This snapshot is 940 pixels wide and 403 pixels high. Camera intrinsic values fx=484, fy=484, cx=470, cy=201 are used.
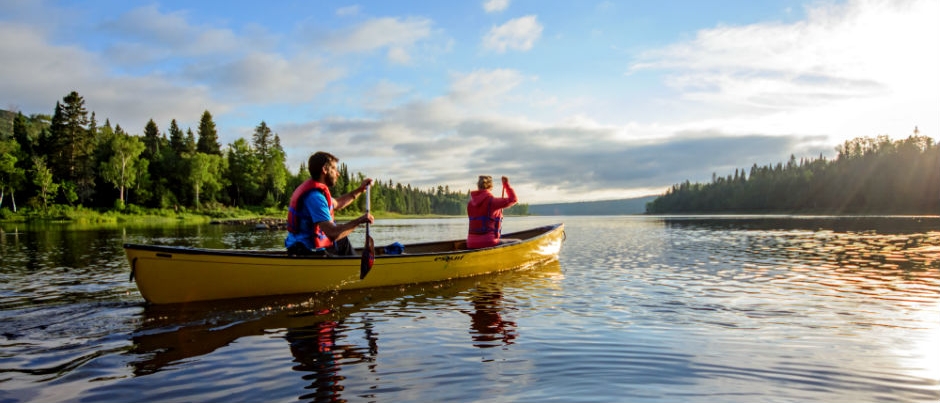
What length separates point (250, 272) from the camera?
9531mm

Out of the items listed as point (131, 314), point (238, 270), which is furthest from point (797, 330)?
A: point (131, 314)

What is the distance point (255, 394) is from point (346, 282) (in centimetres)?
589

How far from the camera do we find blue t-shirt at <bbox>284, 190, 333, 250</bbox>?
9.14 m

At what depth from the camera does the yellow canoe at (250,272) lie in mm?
8734

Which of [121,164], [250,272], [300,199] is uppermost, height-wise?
[121,164]

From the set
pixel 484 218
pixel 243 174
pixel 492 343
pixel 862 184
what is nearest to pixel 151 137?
pixel 243 174

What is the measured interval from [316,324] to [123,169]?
77.6 meters

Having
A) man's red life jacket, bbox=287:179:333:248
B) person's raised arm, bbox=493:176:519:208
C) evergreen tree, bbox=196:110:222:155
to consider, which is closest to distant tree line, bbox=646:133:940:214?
person's raised arm, bbox=493:176:519:208

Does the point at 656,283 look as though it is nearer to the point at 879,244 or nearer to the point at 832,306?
the point at 832,306

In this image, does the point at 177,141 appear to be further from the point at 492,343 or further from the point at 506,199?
the point at 492,343

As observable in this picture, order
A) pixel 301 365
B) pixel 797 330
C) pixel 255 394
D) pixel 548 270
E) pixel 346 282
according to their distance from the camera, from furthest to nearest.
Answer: pixel 548 270 < pixel 346 282 < pixel 797 330 < pixel 301 365 < pixel 255 394

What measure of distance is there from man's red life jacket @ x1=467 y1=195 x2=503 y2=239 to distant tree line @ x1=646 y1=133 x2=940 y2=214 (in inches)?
4181

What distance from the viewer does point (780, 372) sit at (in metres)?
5.48

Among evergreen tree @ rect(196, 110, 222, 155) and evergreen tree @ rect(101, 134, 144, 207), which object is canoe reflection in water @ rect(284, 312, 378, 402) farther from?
evergreen tree @ rect(196, 110, 222, 155)
